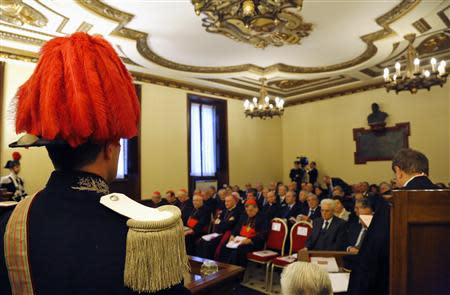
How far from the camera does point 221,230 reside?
5.84 metres

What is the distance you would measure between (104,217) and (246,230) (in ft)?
15.6

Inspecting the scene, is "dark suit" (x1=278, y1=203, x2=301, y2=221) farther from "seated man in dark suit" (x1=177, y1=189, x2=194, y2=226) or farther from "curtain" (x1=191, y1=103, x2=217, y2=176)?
"curtain" (x1=191, y1=103, x2=217, y2=176)

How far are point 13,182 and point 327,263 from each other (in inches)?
206

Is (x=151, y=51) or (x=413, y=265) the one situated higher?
(x=151, y=51)

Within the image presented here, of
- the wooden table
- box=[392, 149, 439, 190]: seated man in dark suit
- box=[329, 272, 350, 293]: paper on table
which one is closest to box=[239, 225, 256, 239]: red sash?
the wooden table

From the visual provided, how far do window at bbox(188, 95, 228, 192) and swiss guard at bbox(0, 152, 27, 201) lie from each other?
13.9ft

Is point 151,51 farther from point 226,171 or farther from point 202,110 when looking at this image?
point 226,171

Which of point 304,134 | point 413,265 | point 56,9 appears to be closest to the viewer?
point 413,265

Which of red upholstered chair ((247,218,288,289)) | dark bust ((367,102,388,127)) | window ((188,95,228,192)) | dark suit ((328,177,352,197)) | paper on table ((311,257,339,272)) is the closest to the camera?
paper on table ((311,257,339,272))

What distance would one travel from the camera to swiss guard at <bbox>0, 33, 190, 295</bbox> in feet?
2.28

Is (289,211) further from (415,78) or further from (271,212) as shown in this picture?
(415,78)

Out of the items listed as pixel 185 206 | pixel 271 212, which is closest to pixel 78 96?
pixel 271 212

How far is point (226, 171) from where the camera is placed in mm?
9891

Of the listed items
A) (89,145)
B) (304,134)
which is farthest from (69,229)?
(304,134)
